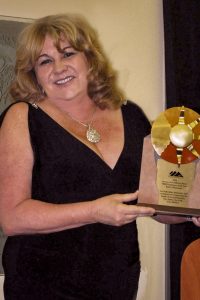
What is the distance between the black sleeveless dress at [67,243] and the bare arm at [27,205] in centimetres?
4

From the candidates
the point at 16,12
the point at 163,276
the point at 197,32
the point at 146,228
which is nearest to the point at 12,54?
the point at 16,12

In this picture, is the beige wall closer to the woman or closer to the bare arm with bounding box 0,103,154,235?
the woman

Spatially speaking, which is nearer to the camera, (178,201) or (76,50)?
(178,201)

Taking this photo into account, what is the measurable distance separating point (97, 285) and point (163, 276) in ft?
3.53

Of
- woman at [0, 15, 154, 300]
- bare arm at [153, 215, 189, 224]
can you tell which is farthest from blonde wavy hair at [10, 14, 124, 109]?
bare arm at [153, 215, 189, 224]

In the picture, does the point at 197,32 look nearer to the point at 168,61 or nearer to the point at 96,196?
the point at 168,61

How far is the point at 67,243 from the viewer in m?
1.09

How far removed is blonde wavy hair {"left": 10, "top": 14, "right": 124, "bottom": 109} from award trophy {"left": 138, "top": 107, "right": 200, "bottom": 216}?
29cm

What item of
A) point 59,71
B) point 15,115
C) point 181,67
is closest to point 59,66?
point 59,71

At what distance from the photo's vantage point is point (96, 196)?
111cm

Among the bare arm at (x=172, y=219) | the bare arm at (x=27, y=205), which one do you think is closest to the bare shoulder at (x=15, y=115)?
the bare arm at (x=27, y=205)

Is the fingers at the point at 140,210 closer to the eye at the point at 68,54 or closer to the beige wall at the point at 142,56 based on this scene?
the eye at the point at 68,54

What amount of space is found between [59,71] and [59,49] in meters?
0.07

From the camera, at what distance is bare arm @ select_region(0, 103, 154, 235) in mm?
994
